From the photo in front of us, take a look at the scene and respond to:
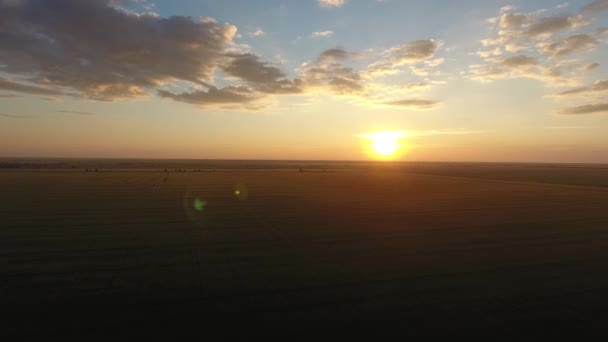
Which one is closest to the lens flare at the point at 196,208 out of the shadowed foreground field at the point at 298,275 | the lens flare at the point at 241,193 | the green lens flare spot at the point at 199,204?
the green lens flare spot at the point at 199,204

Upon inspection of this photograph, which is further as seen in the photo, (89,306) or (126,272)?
(126,272)

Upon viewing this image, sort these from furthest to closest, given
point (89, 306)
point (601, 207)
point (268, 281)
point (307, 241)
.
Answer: point (601, 207) → point (307, 241) → point (268, 281) → point (89, 306)

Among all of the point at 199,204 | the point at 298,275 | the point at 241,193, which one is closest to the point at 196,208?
the point at 199,204

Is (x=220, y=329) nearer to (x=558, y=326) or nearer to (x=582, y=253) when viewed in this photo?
(x=558, y=326)

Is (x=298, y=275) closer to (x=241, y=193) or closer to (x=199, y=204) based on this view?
(x=199, y=204)

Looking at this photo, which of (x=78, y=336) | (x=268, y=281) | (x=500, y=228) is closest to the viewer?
(x=78, y=336)

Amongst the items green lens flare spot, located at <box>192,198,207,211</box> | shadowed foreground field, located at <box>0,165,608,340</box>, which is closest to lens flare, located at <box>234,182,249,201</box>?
green lens flare spot, located at <box>192,198,207,211</box>

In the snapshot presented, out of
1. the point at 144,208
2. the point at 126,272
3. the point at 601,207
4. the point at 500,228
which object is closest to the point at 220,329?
the point at 126,272

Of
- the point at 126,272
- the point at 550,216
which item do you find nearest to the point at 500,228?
the point at 550,216
